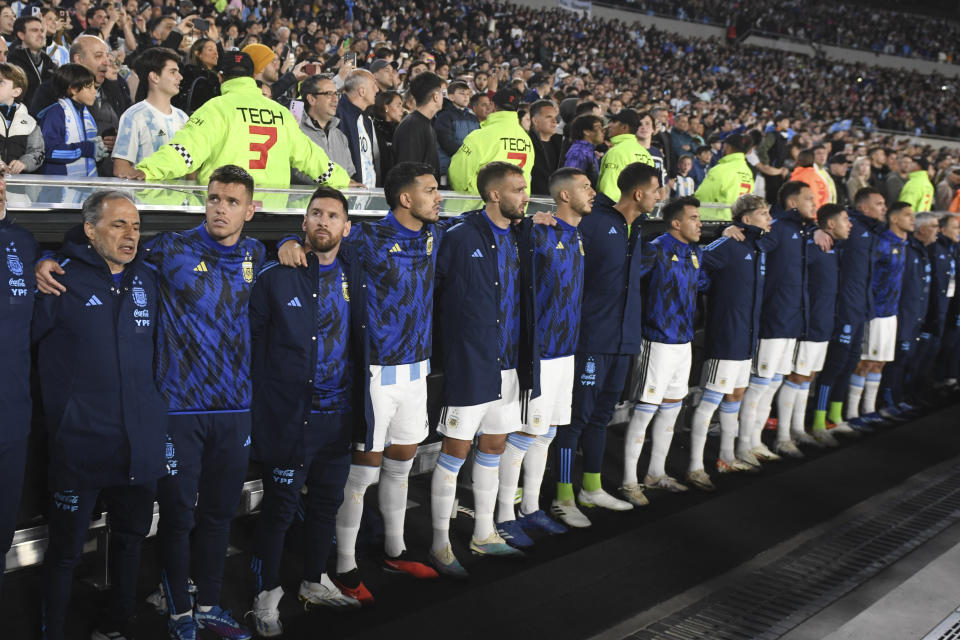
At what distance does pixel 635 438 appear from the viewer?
5906mm

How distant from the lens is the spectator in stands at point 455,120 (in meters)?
7.66

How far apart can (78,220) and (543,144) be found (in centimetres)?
451

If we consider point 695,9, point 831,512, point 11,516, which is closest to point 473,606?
point 11,516

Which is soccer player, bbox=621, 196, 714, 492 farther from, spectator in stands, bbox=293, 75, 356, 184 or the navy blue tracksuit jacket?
the navy blue tracksuit jacket

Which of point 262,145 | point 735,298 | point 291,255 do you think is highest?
point 262,145

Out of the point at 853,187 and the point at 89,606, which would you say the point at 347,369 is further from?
the point at 853,187

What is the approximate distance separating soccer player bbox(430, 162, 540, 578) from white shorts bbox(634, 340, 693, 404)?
46.7 inches

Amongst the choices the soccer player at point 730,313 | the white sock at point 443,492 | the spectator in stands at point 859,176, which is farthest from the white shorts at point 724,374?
the spectator in stands at point 859,176

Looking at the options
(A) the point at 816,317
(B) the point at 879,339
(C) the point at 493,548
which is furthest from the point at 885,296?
(C) the point at 493,548

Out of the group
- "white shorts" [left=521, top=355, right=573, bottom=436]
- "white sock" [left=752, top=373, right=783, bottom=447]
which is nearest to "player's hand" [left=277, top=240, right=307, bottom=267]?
"white shorts" [left=521, top=355, right=573, bottom=436]

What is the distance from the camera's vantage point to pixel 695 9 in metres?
33.5

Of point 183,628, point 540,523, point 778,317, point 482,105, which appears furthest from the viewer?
Result: point 482,105

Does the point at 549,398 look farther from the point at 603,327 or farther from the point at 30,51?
the point at 30,51

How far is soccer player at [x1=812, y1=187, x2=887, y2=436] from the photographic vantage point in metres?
7.43
